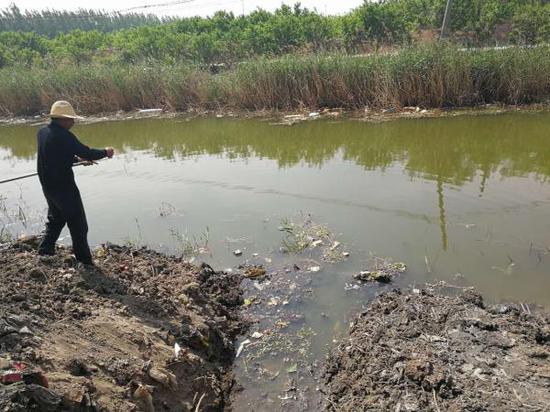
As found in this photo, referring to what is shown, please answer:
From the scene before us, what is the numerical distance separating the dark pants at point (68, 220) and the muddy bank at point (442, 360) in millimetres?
2657

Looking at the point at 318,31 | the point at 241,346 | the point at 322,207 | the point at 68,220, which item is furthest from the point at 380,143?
A: the point at 318,31

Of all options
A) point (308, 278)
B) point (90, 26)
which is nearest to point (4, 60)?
point (308, 278)

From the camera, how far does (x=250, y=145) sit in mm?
10539

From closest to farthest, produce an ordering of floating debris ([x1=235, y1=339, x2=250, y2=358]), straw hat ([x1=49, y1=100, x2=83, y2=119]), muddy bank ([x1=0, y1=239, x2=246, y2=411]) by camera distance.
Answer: muddy bank ([x1=0, y1=239, x2=246, y2=411])
floating debris ([x1=235, y1=339, x2=250, y2=358])
straw hat ([x1=49, y1=100, x2=83, y2=119])

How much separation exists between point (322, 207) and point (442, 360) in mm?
3780

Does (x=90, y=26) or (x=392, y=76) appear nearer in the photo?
(x=392, y=76)

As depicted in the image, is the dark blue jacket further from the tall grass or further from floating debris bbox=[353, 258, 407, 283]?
the tall grass

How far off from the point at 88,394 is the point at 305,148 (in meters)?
7.85

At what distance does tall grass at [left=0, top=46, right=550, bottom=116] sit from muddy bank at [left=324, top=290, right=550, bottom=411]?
928 cm

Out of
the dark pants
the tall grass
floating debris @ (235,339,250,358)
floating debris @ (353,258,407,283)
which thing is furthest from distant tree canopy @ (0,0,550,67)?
floating debris @ (235,339,250,358)

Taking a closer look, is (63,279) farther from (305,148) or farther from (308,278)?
(305,148)

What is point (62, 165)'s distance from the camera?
399 cm

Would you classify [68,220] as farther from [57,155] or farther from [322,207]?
[322,207]

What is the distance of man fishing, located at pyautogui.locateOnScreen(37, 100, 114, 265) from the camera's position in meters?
3.92
